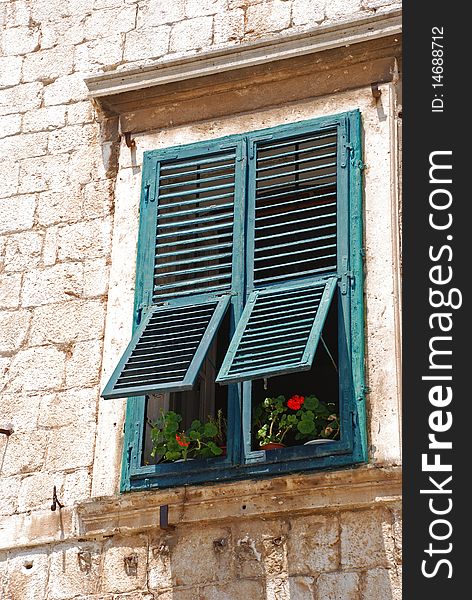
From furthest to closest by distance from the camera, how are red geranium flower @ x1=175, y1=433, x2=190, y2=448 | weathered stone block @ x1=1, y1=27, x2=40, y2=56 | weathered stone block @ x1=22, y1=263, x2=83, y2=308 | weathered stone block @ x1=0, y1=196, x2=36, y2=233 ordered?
weathered stone block @ x1=1, y1=27, x2=40, y2=56
weathered stone block @ x1=0, y1=196, x2=36, y2=233
weathered stone block @ x1=22, y1=263, x2=83, y2=308
red geranium flower @ x1=175, y1=433, x2=190, y2=448

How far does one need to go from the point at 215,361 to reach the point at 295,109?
140 cm

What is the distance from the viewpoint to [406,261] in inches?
239

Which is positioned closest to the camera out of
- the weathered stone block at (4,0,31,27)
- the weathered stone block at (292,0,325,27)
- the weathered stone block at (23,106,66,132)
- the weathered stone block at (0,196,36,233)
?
the weathered stone block at (0,196,36,233)

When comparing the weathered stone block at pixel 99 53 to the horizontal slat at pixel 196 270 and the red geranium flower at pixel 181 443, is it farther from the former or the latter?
the red geranium flower at pixel 181 443

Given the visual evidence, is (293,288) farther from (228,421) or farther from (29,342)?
(29,342)

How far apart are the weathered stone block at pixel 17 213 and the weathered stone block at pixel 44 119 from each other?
485 mm

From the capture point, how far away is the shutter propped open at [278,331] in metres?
5.98

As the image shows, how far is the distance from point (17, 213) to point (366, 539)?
2.83 meters

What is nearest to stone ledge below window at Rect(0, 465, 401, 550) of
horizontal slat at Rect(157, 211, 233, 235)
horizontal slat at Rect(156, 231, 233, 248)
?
horizontal slat at Rect(156, 231, 233, 248)

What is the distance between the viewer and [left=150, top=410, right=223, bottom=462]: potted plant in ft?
20.8

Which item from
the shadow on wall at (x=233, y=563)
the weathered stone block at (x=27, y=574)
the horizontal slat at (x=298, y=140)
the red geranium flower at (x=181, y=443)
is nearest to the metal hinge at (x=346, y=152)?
Result: the horizontal slat at (x=298, y=140)

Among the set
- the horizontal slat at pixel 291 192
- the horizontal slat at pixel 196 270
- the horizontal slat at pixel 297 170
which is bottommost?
the horizontal slat at pixel 196 270

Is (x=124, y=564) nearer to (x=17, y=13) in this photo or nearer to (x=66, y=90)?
(x=66, y=90)

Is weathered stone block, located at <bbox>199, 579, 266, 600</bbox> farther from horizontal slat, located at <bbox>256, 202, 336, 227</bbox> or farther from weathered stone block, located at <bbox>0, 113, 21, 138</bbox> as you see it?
weathered stone block, located at <bbox>0, 113, 21, 138</bbox>
